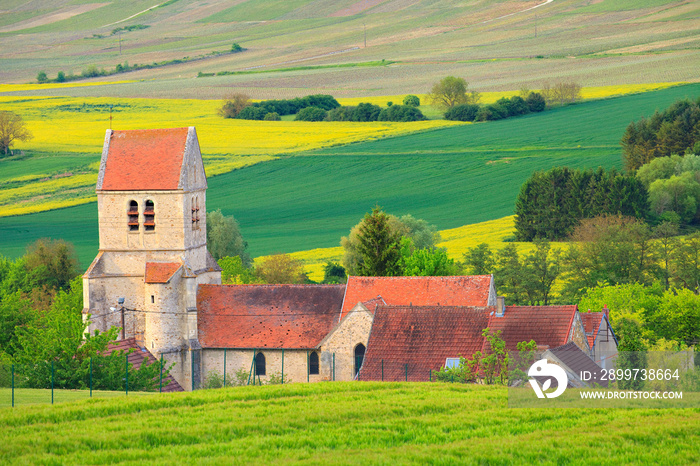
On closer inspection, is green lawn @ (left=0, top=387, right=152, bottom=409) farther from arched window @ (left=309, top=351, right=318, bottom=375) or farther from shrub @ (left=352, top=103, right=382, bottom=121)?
shrub @ (left=352, top=103, right=382, bottom=121)

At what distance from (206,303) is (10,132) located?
8513 centimetres

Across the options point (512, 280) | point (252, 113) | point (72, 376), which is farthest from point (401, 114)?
point (72, 376)

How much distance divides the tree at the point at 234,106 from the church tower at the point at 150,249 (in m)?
96.8

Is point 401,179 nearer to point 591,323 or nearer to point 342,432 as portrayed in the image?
point 591,323

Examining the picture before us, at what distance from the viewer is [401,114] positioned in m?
146

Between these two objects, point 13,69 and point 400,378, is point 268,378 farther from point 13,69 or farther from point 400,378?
point 13,69

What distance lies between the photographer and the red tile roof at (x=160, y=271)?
169ft

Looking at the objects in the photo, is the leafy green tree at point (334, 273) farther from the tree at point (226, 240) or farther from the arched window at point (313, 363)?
the arched window at point (313, 363)

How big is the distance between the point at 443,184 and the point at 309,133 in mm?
29719

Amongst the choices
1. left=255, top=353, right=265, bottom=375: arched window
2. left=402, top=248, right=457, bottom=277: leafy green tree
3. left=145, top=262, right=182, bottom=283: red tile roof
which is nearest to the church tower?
left=145, top=262, right=182, bottom=283: red tile roof

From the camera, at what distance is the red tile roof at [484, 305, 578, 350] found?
46000 mm

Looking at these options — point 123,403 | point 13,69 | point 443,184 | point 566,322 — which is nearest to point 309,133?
point 443,184

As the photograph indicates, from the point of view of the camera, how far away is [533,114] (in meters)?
144

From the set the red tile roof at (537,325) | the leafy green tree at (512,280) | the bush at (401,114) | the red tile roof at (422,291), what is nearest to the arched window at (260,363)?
the red tile roof at (422,291)
